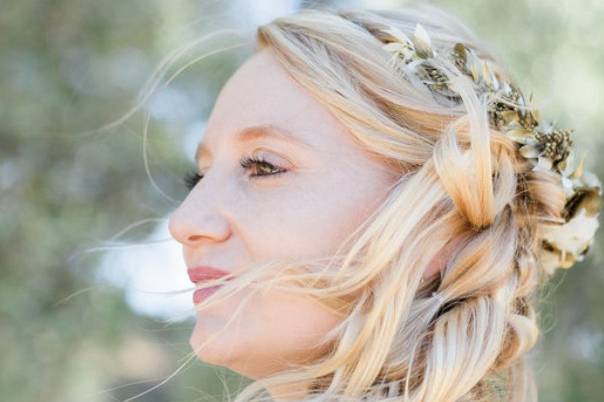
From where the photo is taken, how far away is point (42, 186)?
4.91 metres

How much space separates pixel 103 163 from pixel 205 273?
3530 millimetres

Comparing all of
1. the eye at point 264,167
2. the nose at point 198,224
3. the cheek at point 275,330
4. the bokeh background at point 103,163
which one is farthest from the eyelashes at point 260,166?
the bokeh background at point 103,163

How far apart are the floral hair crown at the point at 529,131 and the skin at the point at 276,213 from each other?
0.23 m

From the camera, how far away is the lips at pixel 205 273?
64.3 inches

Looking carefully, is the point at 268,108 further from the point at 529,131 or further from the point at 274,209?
the point at 529,131

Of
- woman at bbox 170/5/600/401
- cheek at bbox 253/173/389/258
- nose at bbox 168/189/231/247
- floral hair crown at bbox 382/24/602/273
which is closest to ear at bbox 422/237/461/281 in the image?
woman at bbox 170/5/600/401

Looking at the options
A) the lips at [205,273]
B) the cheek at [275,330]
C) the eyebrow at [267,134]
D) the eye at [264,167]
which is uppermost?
the eyebrow at [267,134]

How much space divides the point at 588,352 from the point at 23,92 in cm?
320

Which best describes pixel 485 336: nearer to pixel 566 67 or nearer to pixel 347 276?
pixel 347 276

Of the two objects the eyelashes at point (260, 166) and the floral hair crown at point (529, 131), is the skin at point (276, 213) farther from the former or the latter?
the floral hair crown at point (529, 131)

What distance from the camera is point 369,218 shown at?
1602mm

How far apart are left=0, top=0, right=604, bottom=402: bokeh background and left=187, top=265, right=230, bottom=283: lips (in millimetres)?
2497

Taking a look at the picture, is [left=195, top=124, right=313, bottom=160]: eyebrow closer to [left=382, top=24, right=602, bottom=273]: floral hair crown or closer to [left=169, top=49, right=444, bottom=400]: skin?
[left=169, top=49, right=444, bottom=400]: skin

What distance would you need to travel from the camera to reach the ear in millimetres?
1657
